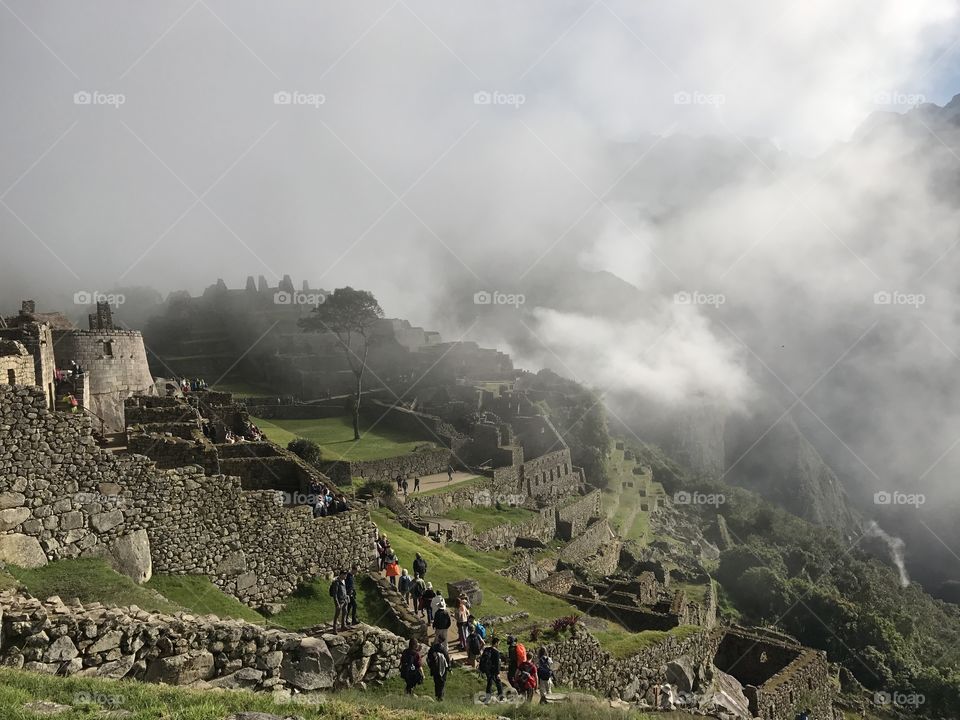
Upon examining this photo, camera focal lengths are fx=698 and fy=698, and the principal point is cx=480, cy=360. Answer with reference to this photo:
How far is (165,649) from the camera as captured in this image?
9.42m

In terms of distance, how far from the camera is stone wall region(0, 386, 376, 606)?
1102cm

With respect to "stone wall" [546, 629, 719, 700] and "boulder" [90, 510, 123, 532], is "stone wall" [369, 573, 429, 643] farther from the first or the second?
"boulder" [90, 510, 123, 532]

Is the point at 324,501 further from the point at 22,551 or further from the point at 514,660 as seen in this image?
the point at 22,551

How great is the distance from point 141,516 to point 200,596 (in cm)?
174

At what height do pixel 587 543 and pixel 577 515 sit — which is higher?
pixel 577 515

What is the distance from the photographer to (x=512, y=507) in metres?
45.8

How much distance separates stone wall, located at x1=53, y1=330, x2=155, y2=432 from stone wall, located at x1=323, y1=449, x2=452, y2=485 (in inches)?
574

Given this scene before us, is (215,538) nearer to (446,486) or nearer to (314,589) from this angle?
(314,589)

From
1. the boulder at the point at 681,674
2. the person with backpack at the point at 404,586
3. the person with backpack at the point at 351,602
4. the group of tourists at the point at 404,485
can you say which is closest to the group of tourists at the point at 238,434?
the person with backpack at the point at 404,586

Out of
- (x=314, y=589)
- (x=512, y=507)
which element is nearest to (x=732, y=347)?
(x=512, y=507)

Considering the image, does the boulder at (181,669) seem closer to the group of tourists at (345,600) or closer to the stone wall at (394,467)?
the group of tourists at (345,600)

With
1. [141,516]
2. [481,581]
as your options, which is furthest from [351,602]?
[481,581]

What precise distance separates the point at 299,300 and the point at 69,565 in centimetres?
7038

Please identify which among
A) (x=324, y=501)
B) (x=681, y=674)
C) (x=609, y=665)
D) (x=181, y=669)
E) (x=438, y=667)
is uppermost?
(x=324, y=501)
